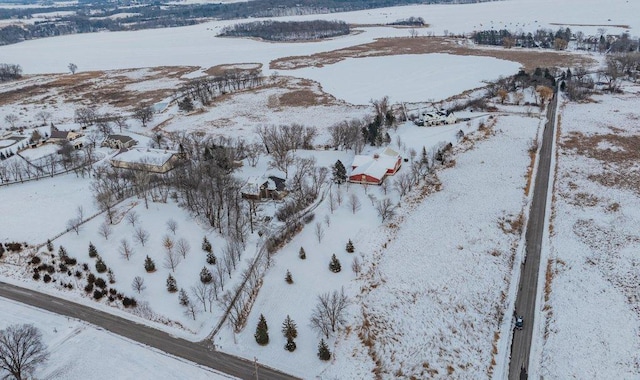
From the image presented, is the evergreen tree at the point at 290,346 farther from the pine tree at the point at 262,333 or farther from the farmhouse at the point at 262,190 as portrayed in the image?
the farmhouse at the point at 262,190

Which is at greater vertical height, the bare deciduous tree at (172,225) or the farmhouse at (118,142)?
the farmhouse at (118,142)

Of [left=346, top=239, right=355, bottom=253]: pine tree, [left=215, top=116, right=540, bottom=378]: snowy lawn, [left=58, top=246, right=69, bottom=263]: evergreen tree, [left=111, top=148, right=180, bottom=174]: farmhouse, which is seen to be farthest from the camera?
[left=111, top=148, right=180, bottom=174]: farmhouse

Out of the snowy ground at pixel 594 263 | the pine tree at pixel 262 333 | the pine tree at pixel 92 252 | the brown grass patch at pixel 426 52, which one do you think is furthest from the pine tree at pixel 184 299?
the brown grass patch at pixel 426 52

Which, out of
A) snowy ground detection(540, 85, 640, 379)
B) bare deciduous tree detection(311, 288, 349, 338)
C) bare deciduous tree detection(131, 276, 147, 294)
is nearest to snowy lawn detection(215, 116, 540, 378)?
bare deciduous tree detection(311, 288, 349, 338)

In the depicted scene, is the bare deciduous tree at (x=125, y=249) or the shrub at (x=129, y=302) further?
the bare deciduous tree at (x=125, y=249)

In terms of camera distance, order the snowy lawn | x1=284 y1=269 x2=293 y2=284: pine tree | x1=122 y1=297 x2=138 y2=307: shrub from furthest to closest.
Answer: x1=284 y1=269 x2=293 y2=284: pine tree
x1=122 y1=297 x2=138 y2=307: shrub
the snowy lawn

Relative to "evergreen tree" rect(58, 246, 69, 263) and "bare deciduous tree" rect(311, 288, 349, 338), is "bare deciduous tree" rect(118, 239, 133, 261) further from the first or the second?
"bare deciduous tree" rect(311, 288, 349, 338)

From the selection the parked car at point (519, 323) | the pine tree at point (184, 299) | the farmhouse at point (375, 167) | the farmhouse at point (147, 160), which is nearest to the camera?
the parked car at point (519, 323)
